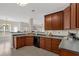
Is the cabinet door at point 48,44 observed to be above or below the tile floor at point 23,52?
above

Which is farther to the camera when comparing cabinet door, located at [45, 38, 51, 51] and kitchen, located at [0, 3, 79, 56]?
cabinet door, located at [45, 38, 51, 51]

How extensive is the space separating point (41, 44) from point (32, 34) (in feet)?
4.05

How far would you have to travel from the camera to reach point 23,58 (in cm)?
87

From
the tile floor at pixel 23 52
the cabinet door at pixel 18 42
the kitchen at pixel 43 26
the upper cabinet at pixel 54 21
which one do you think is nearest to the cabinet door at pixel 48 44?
the kitchen at pixel 43 26

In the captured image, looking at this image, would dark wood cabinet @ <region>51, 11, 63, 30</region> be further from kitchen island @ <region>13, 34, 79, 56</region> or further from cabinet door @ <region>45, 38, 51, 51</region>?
cabinet door @ <region>45, 38, 51, 51</region>

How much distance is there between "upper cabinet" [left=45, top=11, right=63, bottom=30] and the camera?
4.36m

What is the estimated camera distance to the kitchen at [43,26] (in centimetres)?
346

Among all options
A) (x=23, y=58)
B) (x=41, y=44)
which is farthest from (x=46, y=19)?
(x=23, y=58)

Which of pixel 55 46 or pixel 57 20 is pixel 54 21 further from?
pixel 55 46

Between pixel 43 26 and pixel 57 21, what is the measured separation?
1541 millimetres

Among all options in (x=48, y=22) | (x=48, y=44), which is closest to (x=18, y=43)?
(x=48, y=44)

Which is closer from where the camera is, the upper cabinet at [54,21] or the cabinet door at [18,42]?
the upper cabinet at [54,21]

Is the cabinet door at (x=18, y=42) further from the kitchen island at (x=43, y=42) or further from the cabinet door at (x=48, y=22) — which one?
the cabinet door at (x=48, y=22)

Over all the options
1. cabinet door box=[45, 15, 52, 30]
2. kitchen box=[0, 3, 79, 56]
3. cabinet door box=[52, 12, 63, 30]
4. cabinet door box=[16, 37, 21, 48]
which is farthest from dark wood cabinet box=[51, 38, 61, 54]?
cabinet door box=[16, 37, 21, 48]
